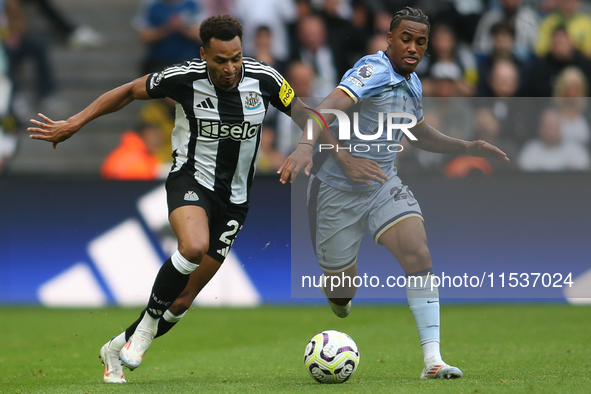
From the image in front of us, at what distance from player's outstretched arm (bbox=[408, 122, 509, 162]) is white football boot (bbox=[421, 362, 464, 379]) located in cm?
168

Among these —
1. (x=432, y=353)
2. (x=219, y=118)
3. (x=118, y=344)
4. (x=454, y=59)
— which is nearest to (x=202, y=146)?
(x=219, y=118)

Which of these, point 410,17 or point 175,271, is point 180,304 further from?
point 410,17

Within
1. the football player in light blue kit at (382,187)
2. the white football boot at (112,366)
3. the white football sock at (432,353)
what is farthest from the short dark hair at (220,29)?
the white football sock at (432,353)

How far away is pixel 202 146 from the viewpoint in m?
5.15

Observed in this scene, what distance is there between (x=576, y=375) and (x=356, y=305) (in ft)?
15.2

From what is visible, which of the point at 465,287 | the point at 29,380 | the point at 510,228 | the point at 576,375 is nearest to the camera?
the point at 576,375

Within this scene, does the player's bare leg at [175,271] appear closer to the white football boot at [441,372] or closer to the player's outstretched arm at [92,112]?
the player's outstretched arm at [92,112]

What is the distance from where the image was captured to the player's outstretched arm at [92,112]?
4965 mm

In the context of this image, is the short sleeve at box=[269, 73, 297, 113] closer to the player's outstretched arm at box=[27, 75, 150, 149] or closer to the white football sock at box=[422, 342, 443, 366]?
the player's outstretched arm at box=[27, 75, 150, 149]

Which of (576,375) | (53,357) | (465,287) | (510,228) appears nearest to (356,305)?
(510,228)

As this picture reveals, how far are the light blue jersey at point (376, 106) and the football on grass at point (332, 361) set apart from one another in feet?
4.13

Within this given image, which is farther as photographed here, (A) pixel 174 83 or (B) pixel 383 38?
(B) pixel 383 38

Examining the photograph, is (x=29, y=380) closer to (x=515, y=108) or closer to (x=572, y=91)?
(x=515, y=108)

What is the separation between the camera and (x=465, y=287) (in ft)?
19.7
